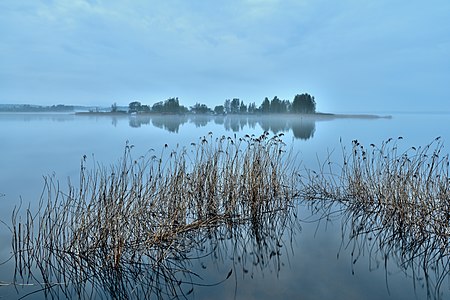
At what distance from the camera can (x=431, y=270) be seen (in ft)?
10.5

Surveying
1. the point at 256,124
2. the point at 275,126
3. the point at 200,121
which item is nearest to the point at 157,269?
the point at 275,126

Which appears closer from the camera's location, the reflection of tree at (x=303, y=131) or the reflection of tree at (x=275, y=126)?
the reflection of tree at (x=303, y=131)

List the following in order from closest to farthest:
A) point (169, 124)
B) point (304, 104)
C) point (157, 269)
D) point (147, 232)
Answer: point (157, 269) < point (147, 232) < point (169, 124) < point (304, 104)

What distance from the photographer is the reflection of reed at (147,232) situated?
9.85 feet

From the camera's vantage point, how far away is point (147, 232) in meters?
3.61

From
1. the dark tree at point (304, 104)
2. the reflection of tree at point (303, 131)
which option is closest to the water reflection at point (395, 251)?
the reflection of tree at point (303, 131)

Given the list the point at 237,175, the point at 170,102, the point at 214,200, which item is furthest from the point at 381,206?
the point at 170,102

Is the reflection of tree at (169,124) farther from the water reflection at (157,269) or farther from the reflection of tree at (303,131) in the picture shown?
the water reflection at (157,269)

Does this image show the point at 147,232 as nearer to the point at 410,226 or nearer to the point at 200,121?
the point at 410,226

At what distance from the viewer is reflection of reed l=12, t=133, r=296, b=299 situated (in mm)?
3002

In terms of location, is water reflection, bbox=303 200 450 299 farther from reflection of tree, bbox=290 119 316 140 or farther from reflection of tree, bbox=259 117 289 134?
reflection of tree, bbox=259 117 289 134

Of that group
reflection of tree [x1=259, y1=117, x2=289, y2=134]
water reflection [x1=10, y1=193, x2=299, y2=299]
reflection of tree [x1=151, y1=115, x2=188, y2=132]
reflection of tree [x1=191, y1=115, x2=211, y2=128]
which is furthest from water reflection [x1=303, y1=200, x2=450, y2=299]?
reflection of tree [x1=191, y1=115, x2=211, y2=128]

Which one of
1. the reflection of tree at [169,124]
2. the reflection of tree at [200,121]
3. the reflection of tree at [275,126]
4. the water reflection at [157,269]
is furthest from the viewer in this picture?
the reflection of tree at [200,121]

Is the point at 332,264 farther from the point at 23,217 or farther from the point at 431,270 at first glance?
the point at 23,217
